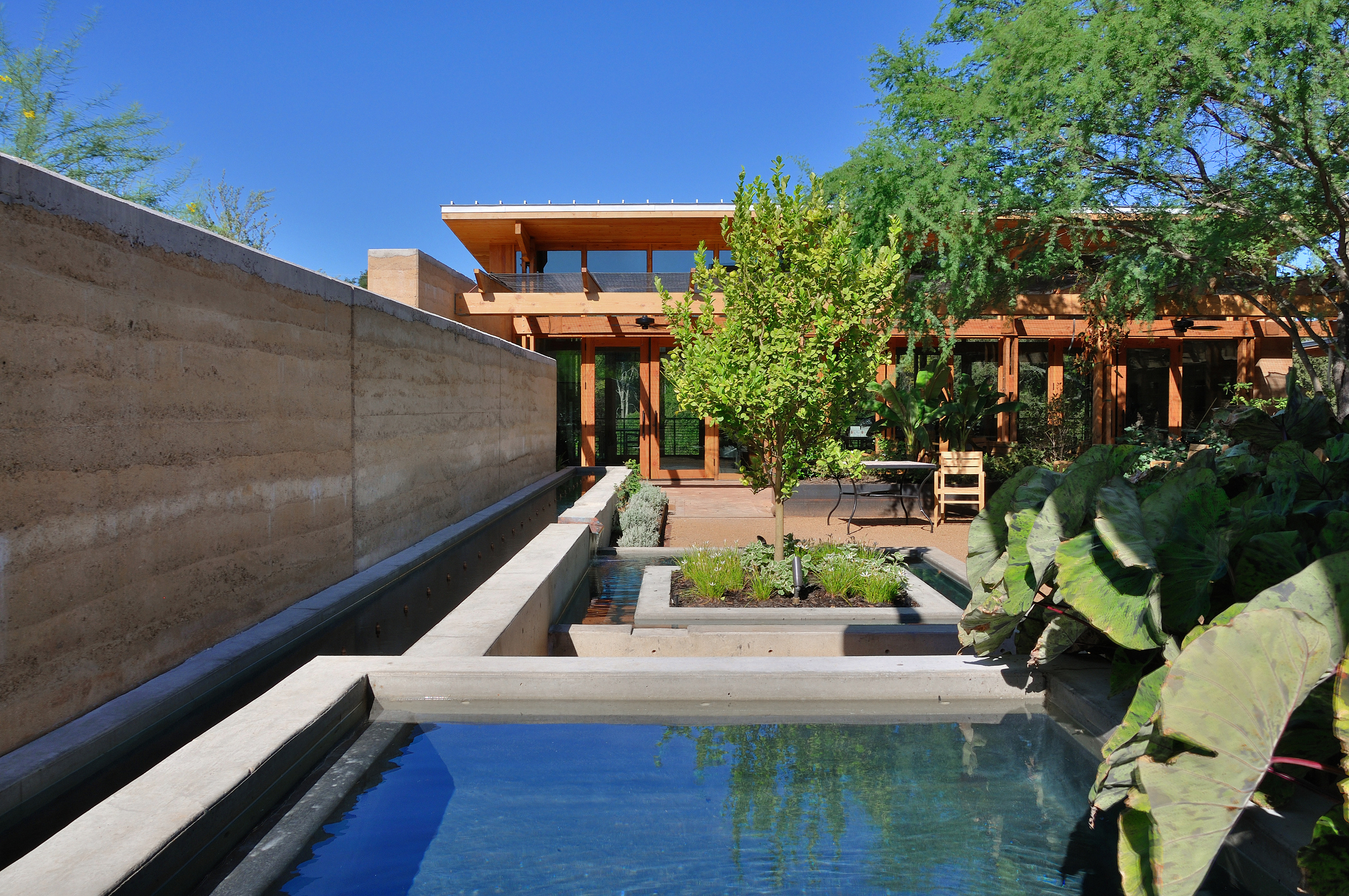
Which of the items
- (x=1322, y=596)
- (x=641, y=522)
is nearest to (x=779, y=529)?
(x=641, y=522)

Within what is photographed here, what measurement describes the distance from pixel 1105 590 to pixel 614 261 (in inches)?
771

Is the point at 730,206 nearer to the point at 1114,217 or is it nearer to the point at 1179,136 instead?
the point at 1114,217

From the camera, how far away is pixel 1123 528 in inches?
87.9

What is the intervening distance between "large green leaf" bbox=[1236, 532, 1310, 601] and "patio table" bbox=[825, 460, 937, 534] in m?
8.90

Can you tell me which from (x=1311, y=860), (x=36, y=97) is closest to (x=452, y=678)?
(x=1311, y=860)

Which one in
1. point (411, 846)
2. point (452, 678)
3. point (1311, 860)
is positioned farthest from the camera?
point (452, 678)

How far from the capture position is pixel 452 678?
3115mm

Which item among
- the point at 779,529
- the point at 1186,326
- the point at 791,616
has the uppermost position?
the point at 1186,326

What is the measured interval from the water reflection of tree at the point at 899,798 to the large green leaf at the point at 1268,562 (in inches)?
35.0

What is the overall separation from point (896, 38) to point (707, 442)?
9.39 metres

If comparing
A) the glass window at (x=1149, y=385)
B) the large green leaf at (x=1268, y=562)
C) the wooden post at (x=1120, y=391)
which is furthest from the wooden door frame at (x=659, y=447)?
the large green leaf at (x=1268, y=562)

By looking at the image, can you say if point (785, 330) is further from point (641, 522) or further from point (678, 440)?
point (678, 440)

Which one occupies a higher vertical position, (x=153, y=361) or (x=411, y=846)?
(x=153, y=361)

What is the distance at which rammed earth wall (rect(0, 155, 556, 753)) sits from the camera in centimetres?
312
